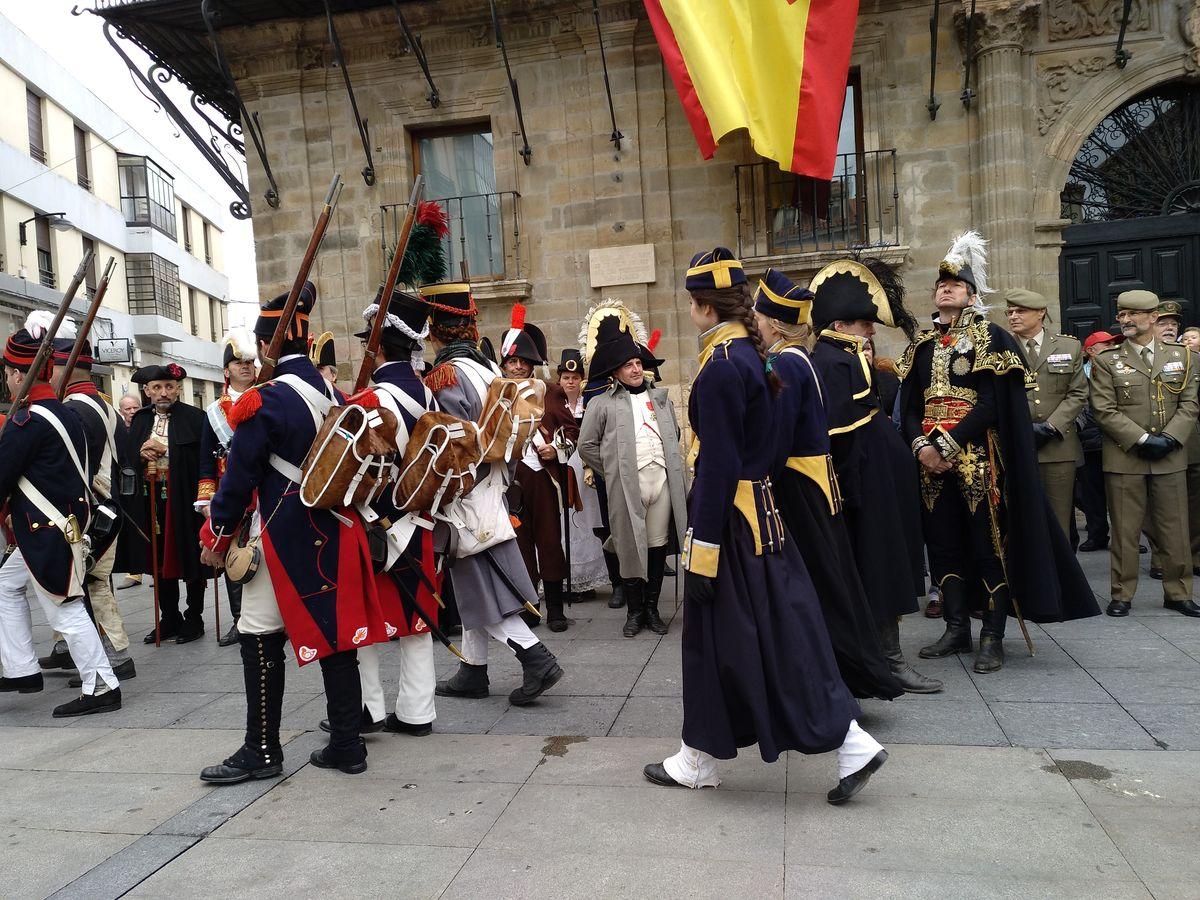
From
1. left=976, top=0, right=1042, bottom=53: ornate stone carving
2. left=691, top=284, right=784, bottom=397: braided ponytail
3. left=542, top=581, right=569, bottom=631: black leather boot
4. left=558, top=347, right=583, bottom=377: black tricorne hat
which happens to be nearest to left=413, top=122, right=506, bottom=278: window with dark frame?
left=558, top=347, right=583, bottom=377: black tricorne hat

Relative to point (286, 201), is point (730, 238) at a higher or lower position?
lower

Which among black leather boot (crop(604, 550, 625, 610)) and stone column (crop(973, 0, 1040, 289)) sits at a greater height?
stone column (crop(973, 0, 1040, 289))

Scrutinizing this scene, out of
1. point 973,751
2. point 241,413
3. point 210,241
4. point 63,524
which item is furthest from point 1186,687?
point 210,241

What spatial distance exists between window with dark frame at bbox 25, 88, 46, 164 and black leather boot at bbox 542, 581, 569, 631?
89.7 feet

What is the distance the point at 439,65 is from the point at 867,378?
913 cm

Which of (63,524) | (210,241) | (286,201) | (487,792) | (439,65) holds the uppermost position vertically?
(210,241)

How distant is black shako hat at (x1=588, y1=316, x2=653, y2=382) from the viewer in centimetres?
662

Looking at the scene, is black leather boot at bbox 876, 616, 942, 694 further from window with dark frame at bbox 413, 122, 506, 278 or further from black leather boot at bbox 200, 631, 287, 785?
window with dark frame at bbox 413, 122, 506, 278

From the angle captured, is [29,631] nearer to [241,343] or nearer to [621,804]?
[241,343]

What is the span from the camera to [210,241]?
46469 millimetres

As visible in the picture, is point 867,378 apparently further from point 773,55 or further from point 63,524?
point 773,55

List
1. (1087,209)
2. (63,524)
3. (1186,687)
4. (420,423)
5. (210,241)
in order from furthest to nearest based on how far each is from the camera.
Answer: (210,241), (1087,209), (63,524), (1186,687), (420,423)

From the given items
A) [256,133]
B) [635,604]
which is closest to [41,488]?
[635,604]

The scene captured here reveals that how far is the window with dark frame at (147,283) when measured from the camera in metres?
36.8
